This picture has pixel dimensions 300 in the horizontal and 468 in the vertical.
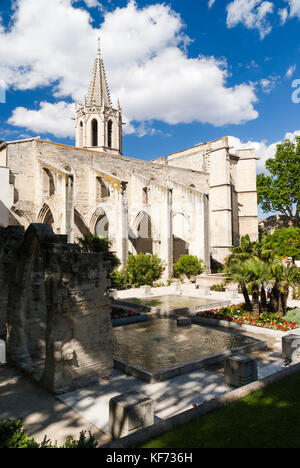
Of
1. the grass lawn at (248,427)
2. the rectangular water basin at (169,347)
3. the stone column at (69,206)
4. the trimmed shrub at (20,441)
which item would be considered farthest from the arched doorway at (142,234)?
the trimmed shrub at (20,441)

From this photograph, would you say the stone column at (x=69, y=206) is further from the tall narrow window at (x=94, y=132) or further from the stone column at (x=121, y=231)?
the tall narrow window at (x=94, y=132)

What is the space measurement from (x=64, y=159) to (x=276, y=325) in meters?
19.0

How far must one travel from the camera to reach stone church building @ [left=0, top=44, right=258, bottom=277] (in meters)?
21.1

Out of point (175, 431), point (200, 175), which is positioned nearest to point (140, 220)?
point (200, 175)

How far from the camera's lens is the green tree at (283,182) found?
122ft

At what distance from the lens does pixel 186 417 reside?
4238 millimetres

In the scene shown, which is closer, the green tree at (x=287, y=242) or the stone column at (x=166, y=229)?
the stone column at (x=166, y=229)

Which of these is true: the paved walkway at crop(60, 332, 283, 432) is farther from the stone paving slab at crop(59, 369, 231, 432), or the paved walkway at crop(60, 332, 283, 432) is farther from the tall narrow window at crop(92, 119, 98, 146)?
the tall narrow window at crop(92, 119, 98, 146)

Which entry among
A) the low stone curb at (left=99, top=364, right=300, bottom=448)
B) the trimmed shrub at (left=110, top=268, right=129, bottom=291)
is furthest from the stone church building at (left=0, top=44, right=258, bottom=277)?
the low stone curb at (left=99, top=364, right=300, bottom=448)

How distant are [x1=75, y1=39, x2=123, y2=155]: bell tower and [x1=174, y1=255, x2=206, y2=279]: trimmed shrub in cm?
1724

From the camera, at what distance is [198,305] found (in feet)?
48.0

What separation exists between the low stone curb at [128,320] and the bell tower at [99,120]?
25.6m
